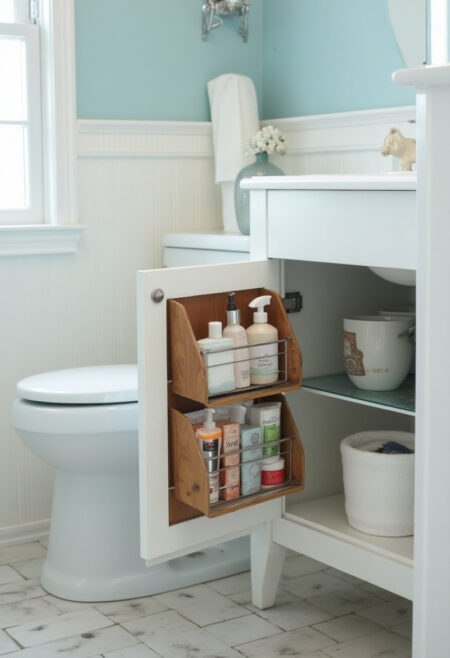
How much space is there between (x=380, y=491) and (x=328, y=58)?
1.28 metres

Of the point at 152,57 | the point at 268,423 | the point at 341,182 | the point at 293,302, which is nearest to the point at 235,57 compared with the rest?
the point at 152,57

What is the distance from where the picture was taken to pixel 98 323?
107 inches

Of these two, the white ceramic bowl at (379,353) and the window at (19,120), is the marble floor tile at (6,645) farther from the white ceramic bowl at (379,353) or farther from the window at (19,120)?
the window at (19,120)

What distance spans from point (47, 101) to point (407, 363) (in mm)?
1199

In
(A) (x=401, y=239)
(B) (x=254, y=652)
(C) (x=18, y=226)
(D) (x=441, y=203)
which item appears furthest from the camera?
(C) (x=18, y=226)

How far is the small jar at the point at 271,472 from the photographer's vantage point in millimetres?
1981

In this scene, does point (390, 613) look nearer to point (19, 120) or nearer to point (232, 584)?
point (232, 584)

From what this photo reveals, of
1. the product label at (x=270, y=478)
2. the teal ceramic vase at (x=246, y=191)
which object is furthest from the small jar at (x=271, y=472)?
the teal ceramic vase at (x=246, y=191)

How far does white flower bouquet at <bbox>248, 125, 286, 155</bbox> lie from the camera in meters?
2.63

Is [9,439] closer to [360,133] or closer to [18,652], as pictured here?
[18,652]

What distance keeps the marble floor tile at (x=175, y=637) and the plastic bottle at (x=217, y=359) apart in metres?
0.53

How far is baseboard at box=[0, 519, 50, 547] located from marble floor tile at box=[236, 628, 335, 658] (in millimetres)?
871

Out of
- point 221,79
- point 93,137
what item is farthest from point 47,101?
point 221,79

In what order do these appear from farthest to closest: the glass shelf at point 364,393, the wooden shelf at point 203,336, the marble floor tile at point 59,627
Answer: the marble floor tile at point 59,627
the glass shelf at point 364,393
the wooden shelf at point 203,336
